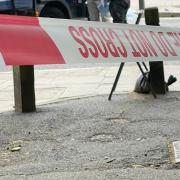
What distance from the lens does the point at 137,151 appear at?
580 cm

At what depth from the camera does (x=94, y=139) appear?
6320 mm

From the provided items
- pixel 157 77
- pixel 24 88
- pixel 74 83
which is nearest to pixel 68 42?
pixel 24 88

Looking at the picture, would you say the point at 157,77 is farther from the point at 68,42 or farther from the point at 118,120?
the point at 68,42

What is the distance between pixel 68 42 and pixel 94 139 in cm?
153

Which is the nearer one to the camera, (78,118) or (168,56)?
(168,56)

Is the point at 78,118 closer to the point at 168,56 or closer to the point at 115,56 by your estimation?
the point at 168,56

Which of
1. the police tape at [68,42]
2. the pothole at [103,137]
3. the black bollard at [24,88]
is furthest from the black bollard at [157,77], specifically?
the pothole at [103,137]

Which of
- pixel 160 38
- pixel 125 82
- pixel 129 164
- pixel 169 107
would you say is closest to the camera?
pixel 129 164

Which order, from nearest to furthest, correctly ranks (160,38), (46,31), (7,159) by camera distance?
(46,31) → (7,159) → (160,38)

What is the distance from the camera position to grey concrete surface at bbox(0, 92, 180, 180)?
531 cm

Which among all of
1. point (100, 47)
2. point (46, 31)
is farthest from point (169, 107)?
point (46, 31)

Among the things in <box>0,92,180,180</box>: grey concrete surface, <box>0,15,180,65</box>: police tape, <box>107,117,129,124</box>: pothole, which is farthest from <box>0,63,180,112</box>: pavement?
<box>0,15,180,65</box>: police tape

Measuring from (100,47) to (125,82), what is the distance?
14.8 feet

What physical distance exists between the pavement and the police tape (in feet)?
8.18
